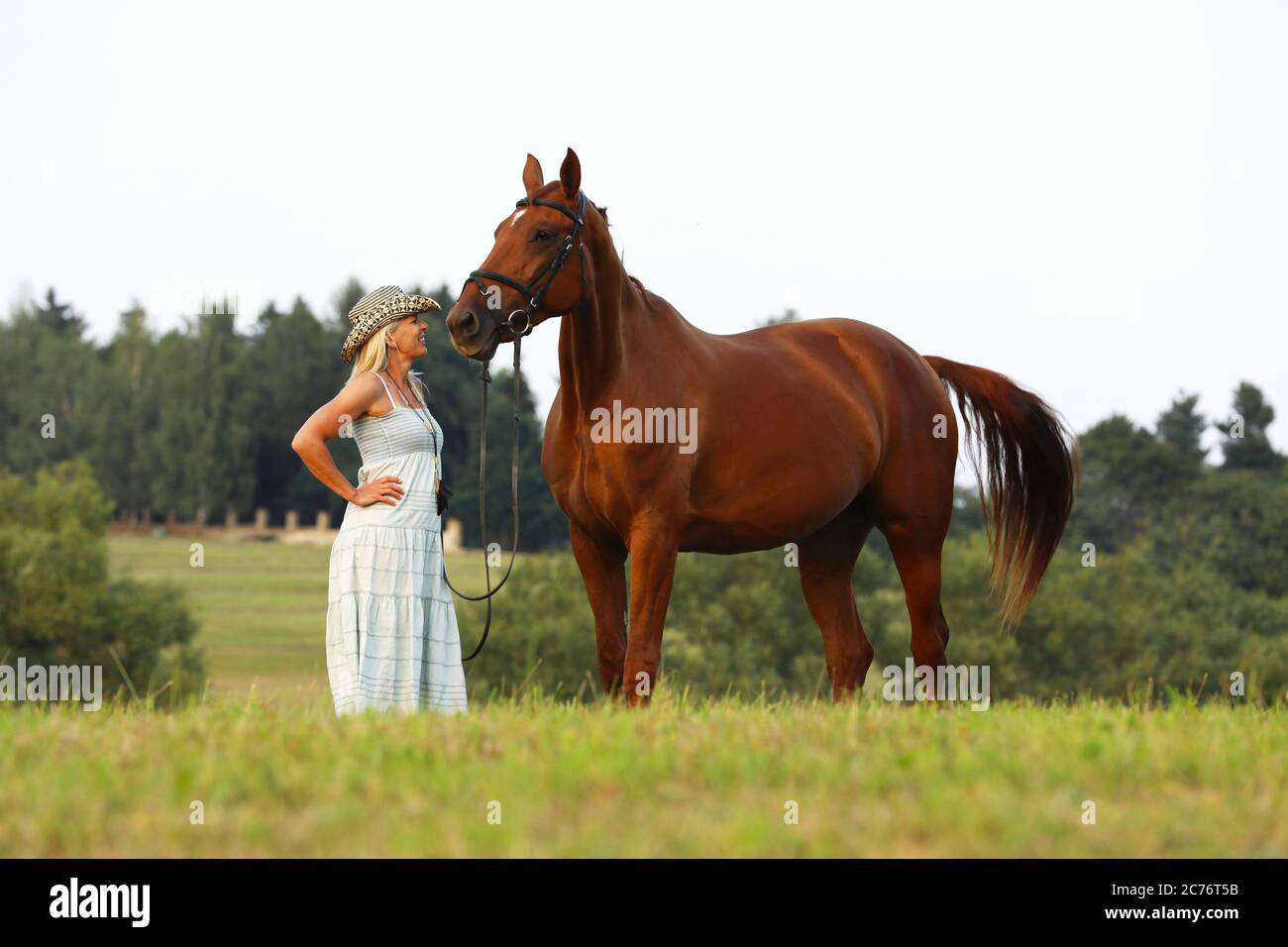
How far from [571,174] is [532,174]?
323mm

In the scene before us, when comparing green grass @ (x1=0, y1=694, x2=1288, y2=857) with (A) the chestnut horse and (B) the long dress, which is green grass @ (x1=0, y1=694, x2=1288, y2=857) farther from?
(A) the chestnut horse

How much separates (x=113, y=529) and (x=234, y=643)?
36.5 m

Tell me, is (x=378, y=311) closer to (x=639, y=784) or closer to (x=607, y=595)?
(x=607, y=595)

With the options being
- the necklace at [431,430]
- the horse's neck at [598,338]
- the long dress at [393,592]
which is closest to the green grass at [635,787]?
the long dress at [393,592]

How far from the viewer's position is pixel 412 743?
521 centimetres

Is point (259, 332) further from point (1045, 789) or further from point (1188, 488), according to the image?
point (1045, 789)

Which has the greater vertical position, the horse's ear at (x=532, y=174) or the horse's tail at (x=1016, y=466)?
the horse's ear at (x=532, y=174)

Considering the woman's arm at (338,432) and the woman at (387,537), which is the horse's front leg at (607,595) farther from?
the woman's arm at (338,432)

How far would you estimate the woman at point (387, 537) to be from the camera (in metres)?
7.13

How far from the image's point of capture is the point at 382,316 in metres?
7.34

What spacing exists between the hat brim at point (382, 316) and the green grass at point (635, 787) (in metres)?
2.13

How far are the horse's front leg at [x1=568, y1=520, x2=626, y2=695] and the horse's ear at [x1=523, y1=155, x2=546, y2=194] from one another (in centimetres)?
179

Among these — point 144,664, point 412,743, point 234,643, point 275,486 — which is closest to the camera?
point 412,743
